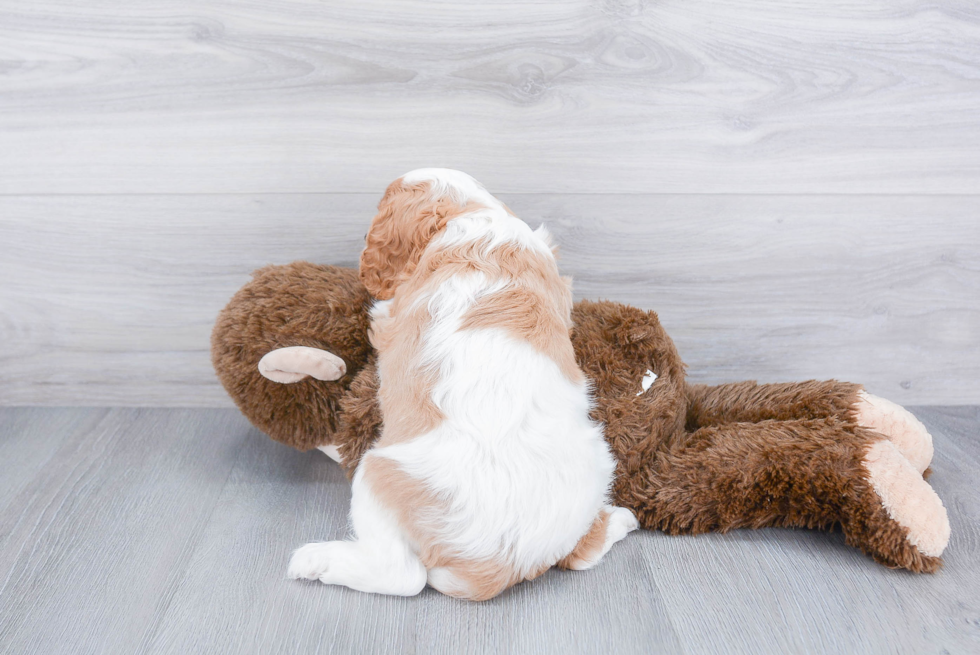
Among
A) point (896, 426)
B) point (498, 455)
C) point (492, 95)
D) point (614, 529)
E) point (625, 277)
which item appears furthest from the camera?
point (625, 277)

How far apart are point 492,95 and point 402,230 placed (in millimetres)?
485

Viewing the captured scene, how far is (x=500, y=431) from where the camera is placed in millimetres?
1089

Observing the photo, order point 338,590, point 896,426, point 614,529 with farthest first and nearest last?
point 896,426
point 614,529
point 338,590

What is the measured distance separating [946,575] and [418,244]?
108 centimetres

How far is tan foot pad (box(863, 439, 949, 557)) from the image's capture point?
48.0 inches

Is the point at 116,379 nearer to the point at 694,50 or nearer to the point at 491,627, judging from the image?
the point at 491,627

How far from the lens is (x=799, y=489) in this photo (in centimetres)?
129

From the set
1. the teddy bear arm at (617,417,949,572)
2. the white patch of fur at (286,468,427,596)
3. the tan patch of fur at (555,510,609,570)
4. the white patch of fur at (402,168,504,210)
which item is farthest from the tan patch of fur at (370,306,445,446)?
the teddy bear arm at (617,417,949,572)

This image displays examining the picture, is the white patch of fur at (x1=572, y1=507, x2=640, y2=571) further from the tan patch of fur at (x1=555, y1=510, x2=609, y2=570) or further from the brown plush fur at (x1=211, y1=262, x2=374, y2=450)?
the brown plush fur at (x1=211, y1=262, x2=374, y2=450)

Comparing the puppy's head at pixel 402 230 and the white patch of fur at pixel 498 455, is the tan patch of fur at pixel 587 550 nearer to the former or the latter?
the white patch of fur at pixel 498 455

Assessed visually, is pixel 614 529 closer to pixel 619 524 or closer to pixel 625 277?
pixel 619 524

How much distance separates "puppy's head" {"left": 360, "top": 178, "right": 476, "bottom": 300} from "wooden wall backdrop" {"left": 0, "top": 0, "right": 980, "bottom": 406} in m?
0.36

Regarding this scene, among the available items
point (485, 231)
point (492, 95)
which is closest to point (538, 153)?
point (492, 95)

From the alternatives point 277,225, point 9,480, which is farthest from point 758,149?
point 9,480
